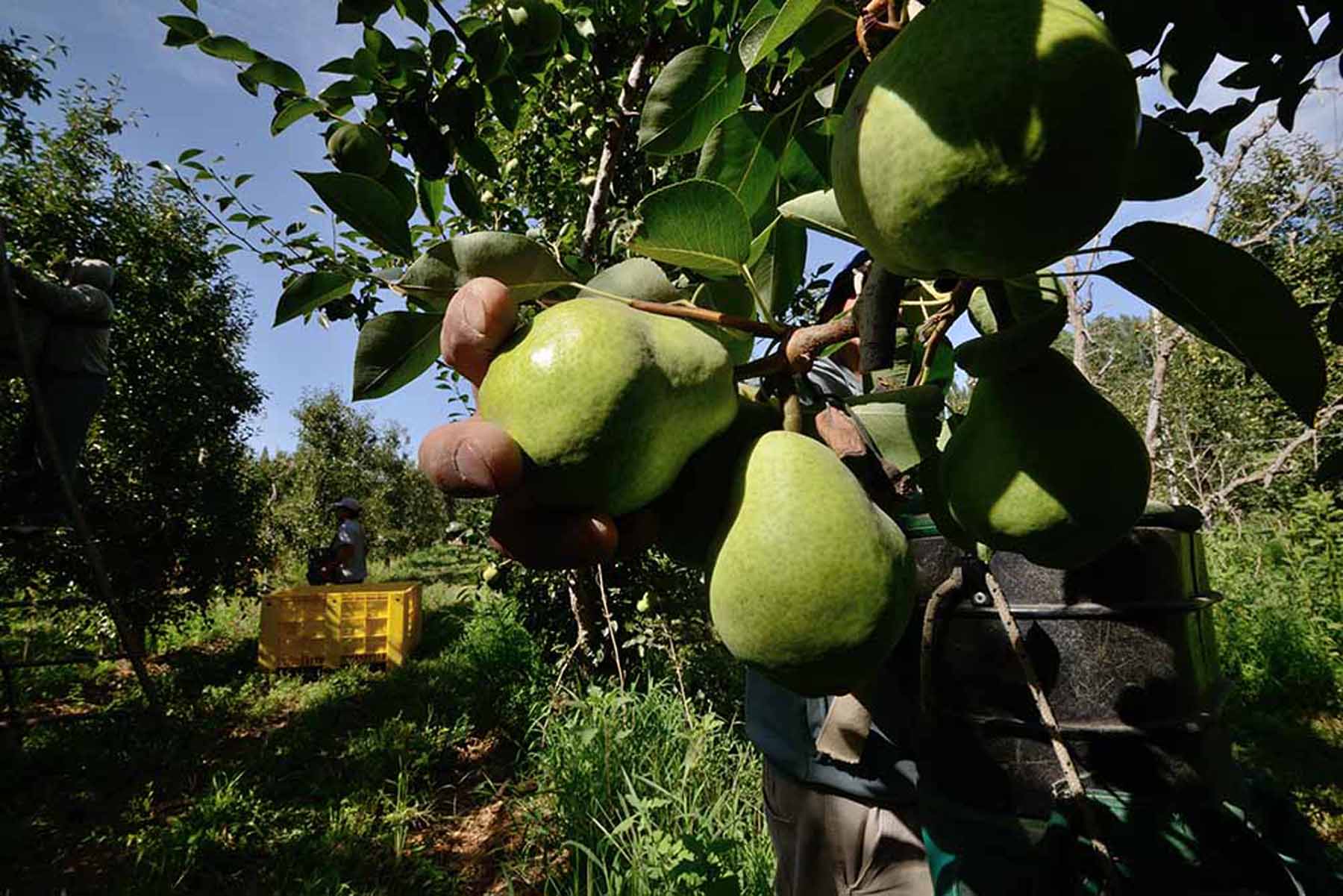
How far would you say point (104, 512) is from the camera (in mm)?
7145

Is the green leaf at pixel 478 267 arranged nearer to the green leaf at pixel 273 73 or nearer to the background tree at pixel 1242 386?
the green leaf at pixel 273 73

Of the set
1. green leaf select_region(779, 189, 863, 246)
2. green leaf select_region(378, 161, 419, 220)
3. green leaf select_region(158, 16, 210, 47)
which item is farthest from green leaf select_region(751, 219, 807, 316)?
green leaf select_region(158, 16, 210, 47)

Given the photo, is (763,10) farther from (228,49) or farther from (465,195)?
(228,49)

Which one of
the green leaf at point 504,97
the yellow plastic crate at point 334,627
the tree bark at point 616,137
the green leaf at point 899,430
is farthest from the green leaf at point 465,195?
the yellow plastic crate at point 334,627

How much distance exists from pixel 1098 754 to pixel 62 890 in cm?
486

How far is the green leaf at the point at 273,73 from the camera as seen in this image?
4.67ft

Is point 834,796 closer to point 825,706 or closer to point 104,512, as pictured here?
point 825,706

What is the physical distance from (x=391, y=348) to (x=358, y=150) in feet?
2.26

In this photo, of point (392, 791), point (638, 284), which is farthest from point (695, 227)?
point (392, 791)

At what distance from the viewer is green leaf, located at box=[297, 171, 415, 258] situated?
2.60 feet

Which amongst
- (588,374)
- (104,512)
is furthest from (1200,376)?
(104,512)

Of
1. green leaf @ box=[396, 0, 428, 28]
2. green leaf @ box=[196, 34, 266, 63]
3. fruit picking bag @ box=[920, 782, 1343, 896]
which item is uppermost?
green leaf @ box=[396, 0, 428, 28]

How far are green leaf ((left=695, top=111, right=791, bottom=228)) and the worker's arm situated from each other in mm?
5829

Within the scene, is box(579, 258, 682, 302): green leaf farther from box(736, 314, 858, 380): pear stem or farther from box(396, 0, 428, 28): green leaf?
box(396, 0, 428, 28): green leaf
